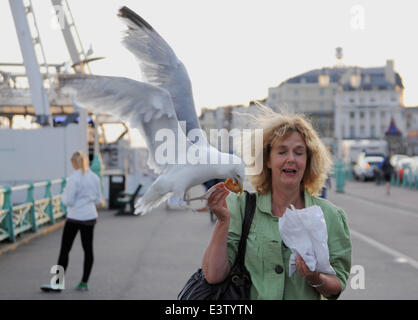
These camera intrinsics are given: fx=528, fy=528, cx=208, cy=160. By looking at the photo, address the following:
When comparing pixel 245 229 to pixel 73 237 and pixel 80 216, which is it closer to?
pixel 80 216

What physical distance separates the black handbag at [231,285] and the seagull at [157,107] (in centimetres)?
32

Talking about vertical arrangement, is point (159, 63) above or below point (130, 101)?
above

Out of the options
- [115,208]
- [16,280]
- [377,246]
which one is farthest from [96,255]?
[115,208]

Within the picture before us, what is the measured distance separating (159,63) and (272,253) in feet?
→ 4.40

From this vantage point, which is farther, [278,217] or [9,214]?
[9,214]

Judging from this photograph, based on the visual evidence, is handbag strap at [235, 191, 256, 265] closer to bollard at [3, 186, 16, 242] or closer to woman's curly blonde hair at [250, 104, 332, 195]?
woman's curly blonde hair at [250, 104, 332, 195]

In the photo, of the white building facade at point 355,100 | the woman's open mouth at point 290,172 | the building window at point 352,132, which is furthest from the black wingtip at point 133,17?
the building window at point 352,132

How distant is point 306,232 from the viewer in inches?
91.7

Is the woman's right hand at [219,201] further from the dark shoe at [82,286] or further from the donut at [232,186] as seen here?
the dark shoe at [82,286]

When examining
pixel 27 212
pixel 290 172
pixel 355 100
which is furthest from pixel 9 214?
pixel 355 100

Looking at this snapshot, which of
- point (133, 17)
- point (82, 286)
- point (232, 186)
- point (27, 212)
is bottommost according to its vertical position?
point (82, 286)

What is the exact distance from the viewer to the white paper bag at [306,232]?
231 centimetres

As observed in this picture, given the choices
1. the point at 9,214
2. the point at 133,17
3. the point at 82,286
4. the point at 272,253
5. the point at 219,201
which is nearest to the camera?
the point at 219,201
